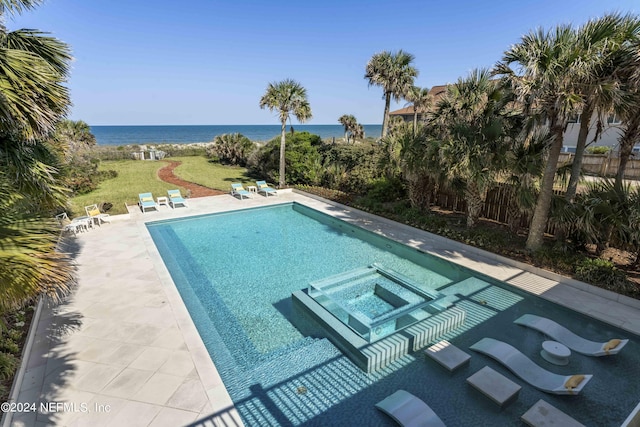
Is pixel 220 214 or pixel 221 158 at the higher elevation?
pixel 221 158

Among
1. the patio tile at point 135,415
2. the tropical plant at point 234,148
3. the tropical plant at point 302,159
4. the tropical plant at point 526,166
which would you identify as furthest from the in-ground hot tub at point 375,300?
the tropical plant at point 234,148

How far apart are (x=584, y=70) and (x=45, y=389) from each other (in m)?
10.9

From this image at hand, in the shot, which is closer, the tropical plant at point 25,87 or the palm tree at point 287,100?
the tropical plant at point 25,87

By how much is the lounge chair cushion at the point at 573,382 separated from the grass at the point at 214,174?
16601 mm

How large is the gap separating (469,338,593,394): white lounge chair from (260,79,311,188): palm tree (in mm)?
14113

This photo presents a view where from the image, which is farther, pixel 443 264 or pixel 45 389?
pixel 443 264

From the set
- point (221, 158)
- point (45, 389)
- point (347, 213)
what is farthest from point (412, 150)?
point (221, 158)

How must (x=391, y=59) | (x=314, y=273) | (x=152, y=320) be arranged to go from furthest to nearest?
(x=391, y=59)
(x=314, y=273)
(x=152, y=320)

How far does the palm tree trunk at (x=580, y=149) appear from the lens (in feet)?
24.1

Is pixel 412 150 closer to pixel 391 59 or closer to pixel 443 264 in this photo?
pixel 443 264

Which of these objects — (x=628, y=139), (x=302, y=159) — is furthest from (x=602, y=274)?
(x=302, y=159)

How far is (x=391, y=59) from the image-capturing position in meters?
21.0

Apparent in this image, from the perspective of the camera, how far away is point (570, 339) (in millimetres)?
5371

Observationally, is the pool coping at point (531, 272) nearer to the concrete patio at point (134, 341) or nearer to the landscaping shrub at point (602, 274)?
the concrete patio at point (134, 341)
